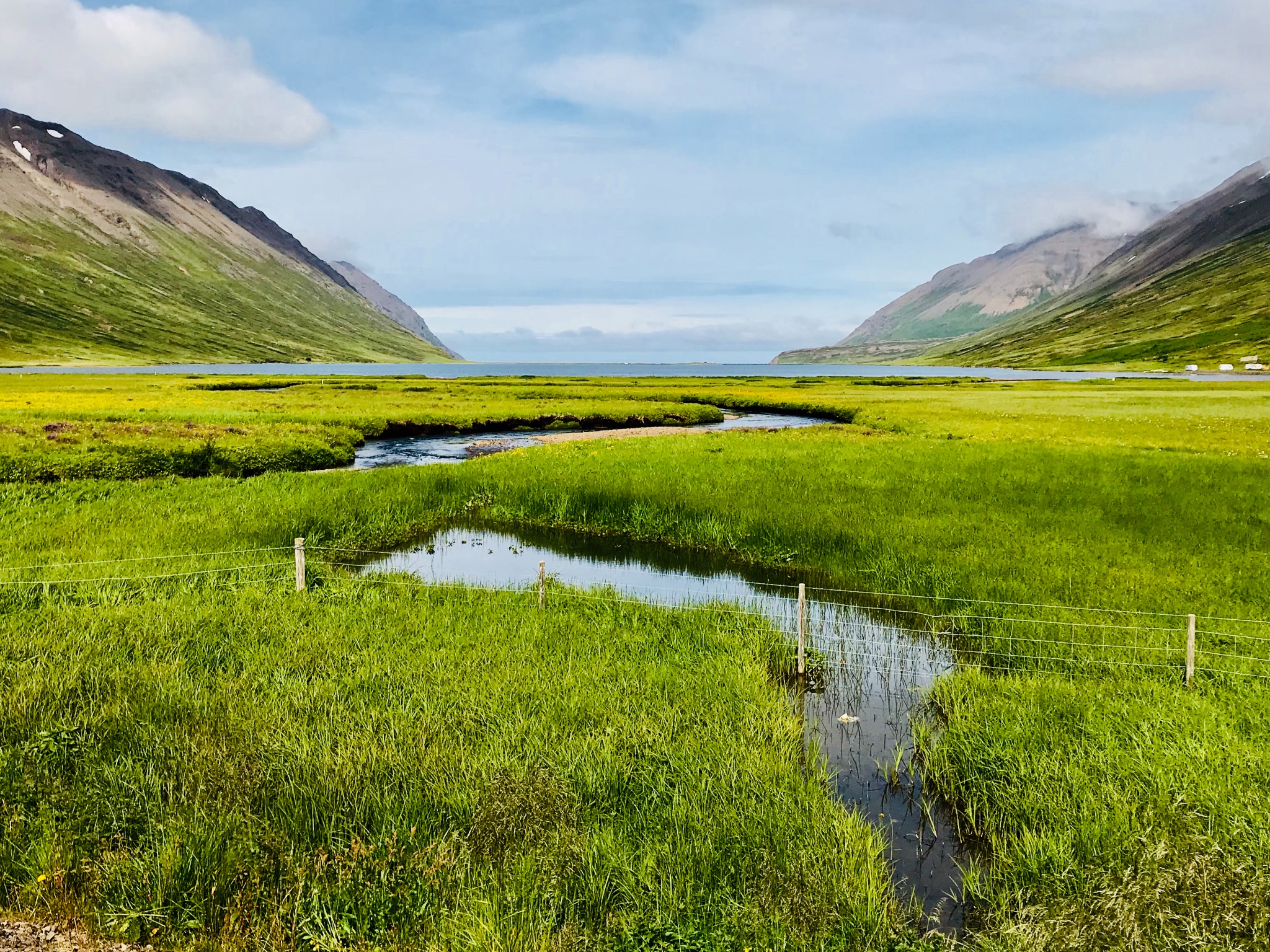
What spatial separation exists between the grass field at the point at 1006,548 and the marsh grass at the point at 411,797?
22.6 inches

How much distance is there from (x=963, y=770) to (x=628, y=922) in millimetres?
6446

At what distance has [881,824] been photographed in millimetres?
9953

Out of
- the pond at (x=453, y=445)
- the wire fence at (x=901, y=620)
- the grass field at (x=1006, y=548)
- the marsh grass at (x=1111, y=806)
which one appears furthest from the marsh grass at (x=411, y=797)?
the pond at (x=453, y=445)

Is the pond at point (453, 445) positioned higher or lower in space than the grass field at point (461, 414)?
lower

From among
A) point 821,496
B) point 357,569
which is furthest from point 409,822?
point 821,496

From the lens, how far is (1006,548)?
70.5 ft

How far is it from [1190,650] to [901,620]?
6.61 m

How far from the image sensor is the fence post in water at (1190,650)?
1216 centimetres

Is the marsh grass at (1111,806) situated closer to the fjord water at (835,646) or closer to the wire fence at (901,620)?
the fjord water at (835,646)

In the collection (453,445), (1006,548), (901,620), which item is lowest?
(901,620)

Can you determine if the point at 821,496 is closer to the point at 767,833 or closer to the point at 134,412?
the point at 767,833

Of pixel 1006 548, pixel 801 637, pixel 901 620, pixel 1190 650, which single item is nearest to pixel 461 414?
pixel 1006 548

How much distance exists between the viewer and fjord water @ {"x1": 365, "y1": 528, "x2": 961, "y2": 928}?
32.6 feet

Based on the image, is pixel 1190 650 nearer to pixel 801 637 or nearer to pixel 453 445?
pixel 801 637
